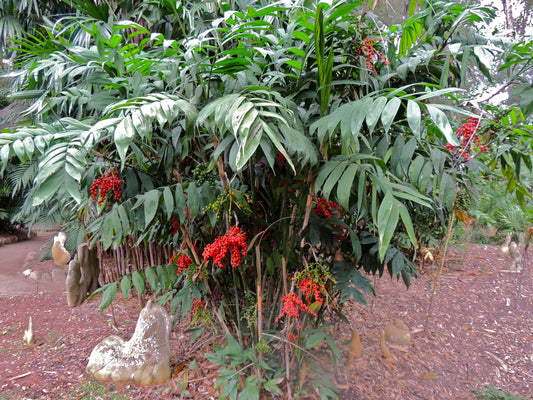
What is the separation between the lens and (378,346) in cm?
200

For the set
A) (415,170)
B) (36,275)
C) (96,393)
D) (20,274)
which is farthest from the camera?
(20,274)

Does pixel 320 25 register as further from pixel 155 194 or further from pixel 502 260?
pixel 502 260

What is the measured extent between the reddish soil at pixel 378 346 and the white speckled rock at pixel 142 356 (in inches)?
2.1

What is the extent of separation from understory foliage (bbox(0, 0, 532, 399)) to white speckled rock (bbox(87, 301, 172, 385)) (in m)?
0.36

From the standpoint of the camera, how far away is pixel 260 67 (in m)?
1.15

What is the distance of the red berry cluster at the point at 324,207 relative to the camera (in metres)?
1.25

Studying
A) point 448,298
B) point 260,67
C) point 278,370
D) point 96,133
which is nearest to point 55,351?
point 278,370

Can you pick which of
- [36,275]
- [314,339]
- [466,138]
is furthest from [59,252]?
[466,138]

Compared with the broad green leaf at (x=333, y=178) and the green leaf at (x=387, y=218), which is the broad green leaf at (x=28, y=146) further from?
the green leaf at (x=387, y=218)

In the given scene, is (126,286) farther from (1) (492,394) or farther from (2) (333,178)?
(1) (492,394)

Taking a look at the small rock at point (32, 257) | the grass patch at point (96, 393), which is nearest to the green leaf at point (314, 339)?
the grass patch at point (96, 393)

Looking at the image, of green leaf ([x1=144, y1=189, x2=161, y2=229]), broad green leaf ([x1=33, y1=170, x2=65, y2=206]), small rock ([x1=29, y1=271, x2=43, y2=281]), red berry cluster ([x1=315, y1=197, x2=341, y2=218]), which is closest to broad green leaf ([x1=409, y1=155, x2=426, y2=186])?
red berry cluster ([x1=315, y1=197, x2=341, y2=218])

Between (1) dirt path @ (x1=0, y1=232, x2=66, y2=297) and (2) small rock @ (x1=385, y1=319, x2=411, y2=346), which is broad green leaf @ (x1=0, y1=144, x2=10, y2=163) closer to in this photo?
(2) small rock @ (x1=385, y1=319, x2=411, y2=346)

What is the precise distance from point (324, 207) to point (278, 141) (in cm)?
59
